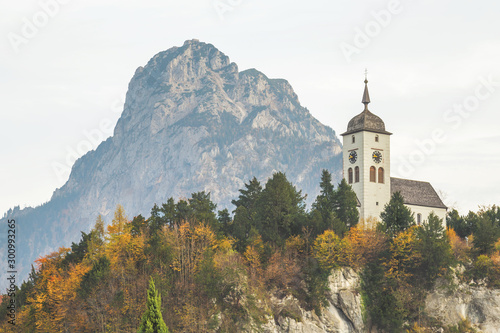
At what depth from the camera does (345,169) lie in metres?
122

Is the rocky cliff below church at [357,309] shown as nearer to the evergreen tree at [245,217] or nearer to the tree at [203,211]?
the evergreen tree at [245,217]

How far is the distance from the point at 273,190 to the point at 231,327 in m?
22.6

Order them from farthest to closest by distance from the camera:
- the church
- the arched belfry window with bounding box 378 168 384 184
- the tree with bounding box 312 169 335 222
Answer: the arched belfry window with bounding box 378 168 384 184 < the church < the tree with bounding box 312 169 335 222

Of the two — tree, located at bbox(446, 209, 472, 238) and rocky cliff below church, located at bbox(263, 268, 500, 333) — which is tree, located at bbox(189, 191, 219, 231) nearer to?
rocky cliff below church, located at bbox(263, 268, 500, 333)

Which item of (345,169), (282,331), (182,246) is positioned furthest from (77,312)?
(345,169)

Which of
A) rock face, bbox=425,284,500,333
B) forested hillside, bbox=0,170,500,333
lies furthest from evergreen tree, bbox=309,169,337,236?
rock face, bbox=425,284,500,333

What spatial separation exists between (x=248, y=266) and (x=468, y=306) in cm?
3413

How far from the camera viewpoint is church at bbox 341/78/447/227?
4643 inches

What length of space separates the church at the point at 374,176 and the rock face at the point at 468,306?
57.1ft

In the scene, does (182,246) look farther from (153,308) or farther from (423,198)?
(423,198)

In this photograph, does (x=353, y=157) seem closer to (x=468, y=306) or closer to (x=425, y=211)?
(x=425, y=211)

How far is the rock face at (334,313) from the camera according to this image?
96.1 m

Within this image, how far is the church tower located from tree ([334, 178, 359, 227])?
21.5 feet

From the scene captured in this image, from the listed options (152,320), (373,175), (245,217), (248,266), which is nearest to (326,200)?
(245,217)
